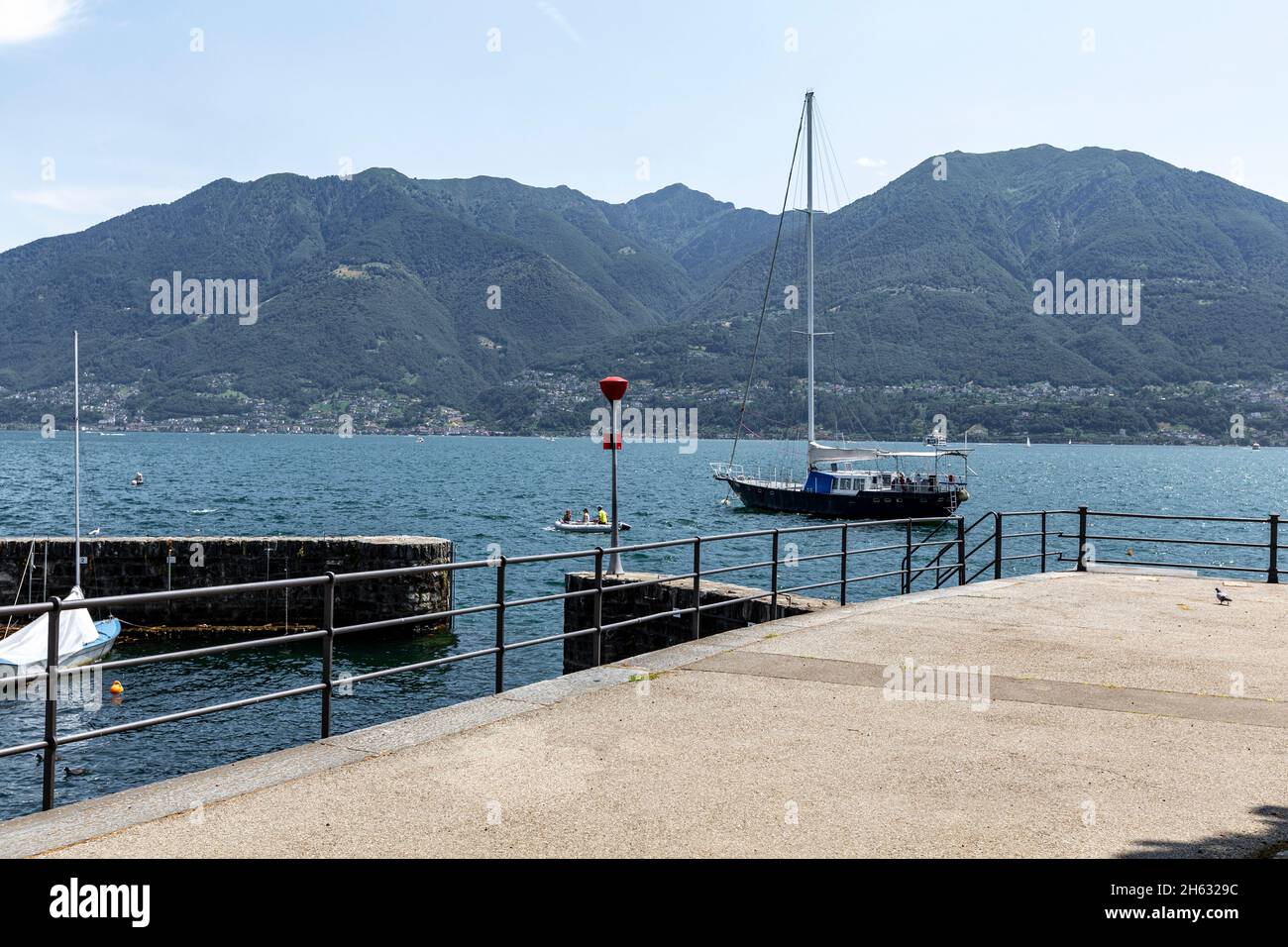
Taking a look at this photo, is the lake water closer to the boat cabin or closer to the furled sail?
the boat cabin

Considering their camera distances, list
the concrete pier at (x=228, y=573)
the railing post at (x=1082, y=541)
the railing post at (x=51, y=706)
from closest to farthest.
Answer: the railing post at (x=51, y=706) < the railing post at (x=1082, y=541) < the concrete pier at (x=228, y=573)

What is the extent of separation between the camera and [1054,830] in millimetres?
5227

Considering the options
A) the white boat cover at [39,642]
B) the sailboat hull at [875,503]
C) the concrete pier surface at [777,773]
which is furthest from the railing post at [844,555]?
the sailboat hull at [875,503]

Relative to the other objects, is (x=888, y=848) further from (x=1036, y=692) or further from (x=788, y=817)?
(x=1036, y=692)

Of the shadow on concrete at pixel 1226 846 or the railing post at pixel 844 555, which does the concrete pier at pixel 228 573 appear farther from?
the shadow on concrete at pixel 1226 846

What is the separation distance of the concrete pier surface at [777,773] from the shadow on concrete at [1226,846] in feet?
0.06

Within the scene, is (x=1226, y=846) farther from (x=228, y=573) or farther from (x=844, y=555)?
(x=228, y=573)

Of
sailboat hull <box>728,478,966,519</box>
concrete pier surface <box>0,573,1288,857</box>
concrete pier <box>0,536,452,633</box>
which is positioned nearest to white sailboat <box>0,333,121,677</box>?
concrete pier <box>0,536,452,633</box>

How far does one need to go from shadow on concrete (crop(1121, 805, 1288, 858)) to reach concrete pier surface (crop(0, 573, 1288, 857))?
2 centimetres

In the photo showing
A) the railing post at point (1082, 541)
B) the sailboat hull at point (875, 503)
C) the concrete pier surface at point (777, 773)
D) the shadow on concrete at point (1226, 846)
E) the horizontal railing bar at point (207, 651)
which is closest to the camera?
the shadow on concrete at point (1226, 846)

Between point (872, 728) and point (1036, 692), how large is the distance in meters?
2.08

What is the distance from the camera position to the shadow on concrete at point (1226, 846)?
16.0 feet
